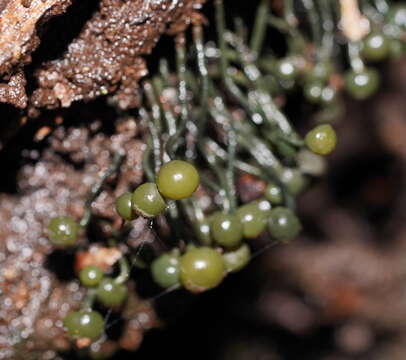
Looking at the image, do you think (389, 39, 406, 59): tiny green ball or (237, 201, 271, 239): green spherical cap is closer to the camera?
(237, 201, 271, 239): green spherical cap

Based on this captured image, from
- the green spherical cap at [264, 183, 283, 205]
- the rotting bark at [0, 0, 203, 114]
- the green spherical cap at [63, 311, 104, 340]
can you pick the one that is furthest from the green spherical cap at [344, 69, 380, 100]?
the green spherical cap at [63, 311, 104, 340]

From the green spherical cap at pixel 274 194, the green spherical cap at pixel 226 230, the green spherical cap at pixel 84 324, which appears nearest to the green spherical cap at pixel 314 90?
the green spherical cap at pixel 274 194

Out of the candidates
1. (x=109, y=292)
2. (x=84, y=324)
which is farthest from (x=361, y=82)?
(x=84, y=324)

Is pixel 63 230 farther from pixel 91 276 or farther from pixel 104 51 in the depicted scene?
pixel 104 51

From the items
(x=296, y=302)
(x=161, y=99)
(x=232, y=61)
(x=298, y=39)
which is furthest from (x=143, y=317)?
(x=296, y=302)

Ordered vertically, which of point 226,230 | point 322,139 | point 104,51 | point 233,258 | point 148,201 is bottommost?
point 233,258

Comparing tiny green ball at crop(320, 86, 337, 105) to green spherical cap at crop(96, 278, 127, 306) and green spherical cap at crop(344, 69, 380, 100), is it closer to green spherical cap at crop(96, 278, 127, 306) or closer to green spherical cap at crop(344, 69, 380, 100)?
green spherical cap at crop(344, 69, 380, 100)
